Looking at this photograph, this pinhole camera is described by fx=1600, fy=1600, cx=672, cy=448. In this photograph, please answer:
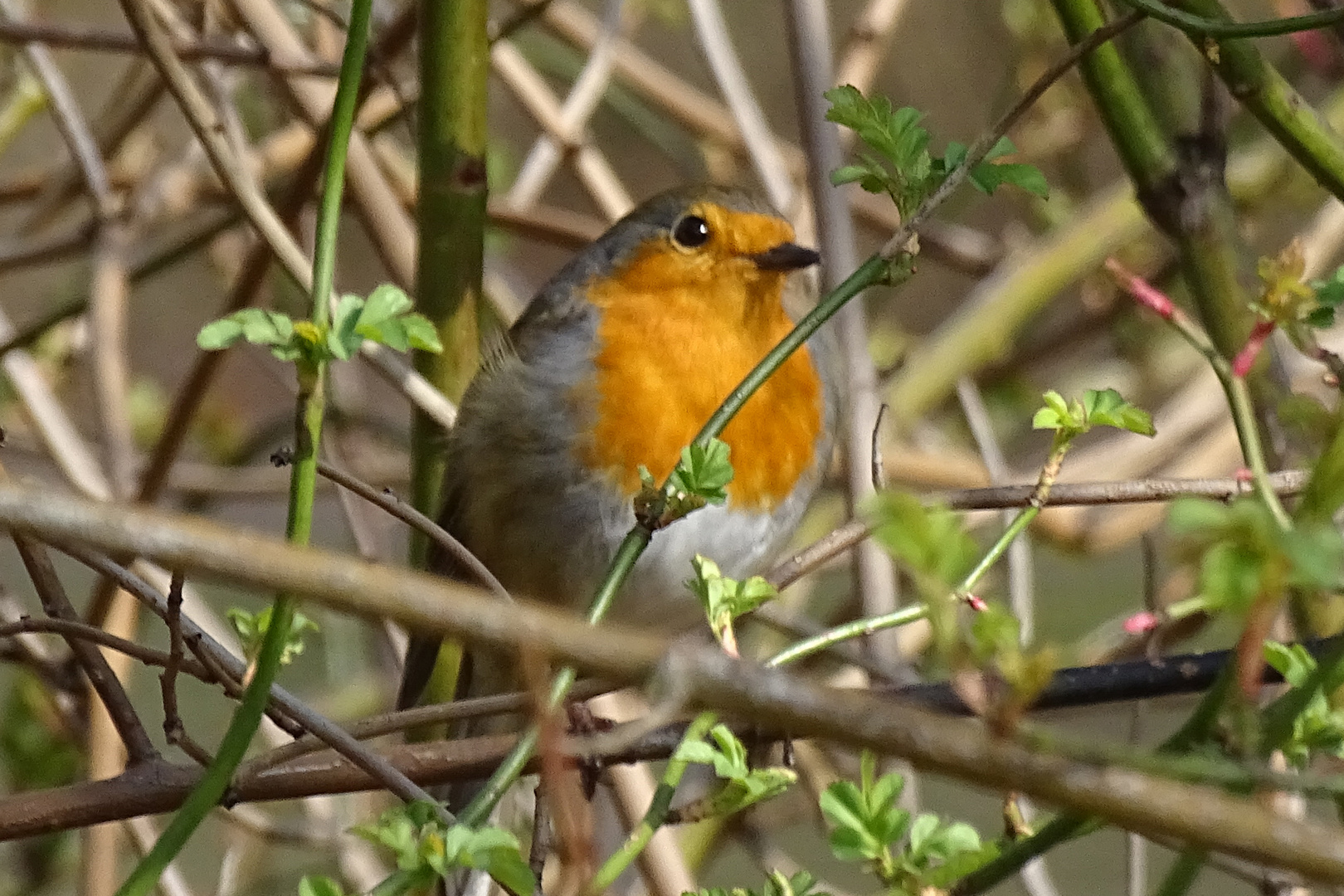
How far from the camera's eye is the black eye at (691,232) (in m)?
2.26

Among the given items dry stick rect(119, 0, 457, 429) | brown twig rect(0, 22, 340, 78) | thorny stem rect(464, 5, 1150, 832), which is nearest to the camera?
thorny stem rect(464, 5, 1150, 832)

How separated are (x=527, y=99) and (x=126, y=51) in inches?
26.9

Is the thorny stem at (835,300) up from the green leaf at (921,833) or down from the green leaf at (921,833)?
up

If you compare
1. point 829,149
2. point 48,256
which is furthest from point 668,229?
point 48,256

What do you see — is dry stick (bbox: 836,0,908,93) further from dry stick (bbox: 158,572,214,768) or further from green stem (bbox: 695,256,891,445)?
dry stick (bbox: 158,572,214,768)

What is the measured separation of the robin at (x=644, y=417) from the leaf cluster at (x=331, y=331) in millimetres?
Answer: 1033

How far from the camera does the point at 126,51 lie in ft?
7.16

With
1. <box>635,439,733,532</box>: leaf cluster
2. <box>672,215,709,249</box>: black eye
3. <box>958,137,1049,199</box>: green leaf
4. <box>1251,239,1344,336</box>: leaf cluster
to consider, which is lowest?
<box>635,439,733,532</box>: leaf cluster

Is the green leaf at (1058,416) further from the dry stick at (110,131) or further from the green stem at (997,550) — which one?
the dry stick at (110,131)

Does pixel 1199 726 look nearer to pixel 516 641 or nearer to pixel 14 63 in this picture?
pixel 516 641

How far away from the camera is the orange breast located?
6.91 feet

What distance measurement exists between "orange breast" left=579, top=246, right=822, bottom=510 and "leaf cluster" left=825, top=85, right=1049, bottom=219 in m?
1.00

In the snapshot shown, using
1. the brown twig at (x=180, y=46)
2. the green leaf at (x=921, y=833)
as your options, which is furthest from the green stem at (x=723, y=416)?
the brown twig at (x=180, y=46)

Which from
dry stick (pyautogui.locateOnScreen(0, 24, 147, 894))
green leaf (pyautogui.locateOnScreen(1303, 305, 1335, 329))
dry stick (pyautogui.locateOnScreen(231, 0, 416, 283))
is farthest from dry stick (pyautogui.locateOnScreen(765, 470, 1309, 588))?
dry stick (pyautogui.locateOnScreen(0, 24, 147, 894))
